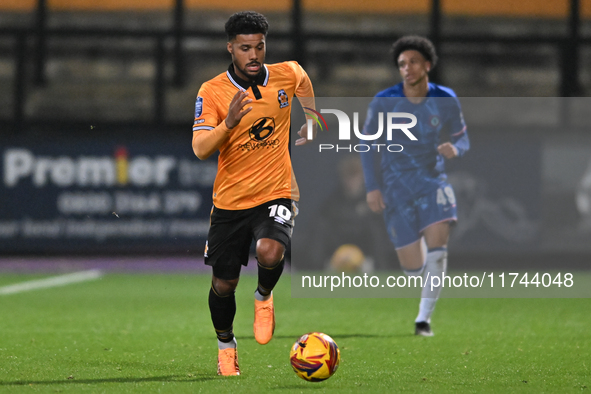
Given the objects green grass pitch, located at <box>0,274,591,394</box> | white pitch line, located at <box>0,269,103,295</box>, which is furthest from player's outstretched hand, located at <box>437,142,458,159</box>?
white pitch line, located at <box>0,269,103,295</box>

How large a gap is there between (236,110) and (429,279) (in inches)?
127

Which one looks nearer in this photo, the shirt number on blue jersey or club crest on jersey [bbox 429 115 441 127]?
the shirt number on blue jersey

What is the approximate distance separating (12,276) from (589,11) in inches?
458

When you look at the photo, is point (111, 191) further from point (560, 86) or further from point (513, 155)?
point (560, 86)

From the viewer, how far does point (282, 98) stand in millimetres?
5855

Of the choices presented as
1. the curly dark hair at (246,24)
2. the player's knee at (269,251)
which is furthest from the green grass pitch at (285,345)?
the curly dark hair at (246,24)

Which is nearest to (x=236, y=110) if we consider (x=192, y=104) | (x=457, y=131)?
(x=457, y=131)

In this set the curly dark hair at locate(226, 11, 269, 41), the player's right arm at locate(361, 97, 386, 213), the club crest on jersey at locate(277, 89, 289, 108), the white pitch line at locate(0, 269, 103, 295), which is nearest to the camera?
the curly dark hair at locate(226, 11, 269, 41)

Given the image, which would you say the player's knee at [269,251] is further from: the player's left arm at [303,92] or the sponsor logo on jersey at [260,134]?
the player's left arm at [303,92]

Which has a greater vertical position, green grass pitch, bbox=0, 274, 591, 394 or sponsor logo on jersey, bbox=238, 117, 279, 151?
sponsor logo on jersey, bbox=238, 117, 279, 151

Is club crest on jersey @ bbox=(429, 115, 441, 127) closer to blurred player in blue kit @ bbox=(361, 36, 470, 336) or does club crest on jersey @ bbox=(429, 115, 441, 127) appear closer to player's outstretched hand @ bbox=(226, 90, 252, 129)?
blurred player in blue kit @ bbox=(361, 36, 470, 336)

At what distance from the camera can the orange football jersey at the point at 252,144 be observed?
18.6 feet

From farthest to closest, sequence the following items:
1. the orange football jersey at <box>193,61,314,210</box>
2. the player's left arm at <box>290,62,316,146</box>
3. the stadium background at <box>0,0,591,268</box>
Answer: the stadium background at <box>0,0,591,268</box> < the player's left arm at <box>290,62,316,146</box> < the orange football jersey at <box>193,61,314,210</box>

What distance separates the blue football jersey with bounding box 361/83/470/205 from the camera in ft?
26.2
